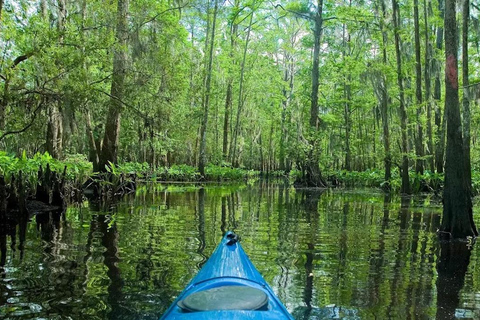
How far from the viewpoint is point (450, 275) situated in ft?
15.8

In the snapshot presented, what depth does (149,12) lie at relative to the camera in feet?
42.5

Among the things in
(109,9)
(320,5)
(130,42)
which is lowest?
(130,42)

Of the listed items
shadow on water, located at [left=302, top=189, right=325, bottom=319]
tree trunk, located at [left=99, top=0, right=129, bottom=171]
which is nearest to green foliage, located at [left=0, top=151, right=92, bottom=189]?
tree trunk, located at [left=99, top=0, right=129, bottom=171]

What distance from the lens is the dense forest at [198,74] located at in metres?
9.05

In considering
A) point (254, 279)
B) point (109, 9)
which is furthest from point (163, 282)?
point (109, 9)

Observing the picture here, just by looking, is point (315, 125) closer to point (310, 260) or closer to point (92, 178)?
point (92, 178)

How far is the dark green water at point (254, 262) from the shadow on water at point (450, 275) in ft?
0.04

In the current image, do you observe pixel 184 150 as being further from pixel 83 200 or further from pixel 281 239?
pixel 281 239

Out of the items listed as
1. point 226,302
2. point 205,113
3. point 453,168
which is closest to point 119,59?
point 453,168

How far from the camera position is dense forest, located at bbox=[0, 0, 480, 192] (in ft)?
29.7

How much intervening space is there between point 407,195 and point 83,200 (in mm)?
12357

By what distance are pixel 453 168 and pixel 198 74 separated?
65.2 ft

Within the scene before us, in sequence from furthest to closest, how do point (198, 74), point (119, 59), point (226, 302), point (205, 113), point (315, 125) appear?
point (198, 74), point (205, 113), point (315, 125), point (119, 59), point (226, 302)

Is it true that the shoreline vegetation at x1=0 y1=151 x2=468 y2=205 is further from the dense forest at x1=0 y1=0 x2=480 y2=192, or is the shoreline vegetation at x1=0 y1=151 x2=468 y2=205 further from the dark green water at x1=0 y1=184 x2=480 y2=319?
the dark green water at x1=0 y1=184 x2=480 y2=319
